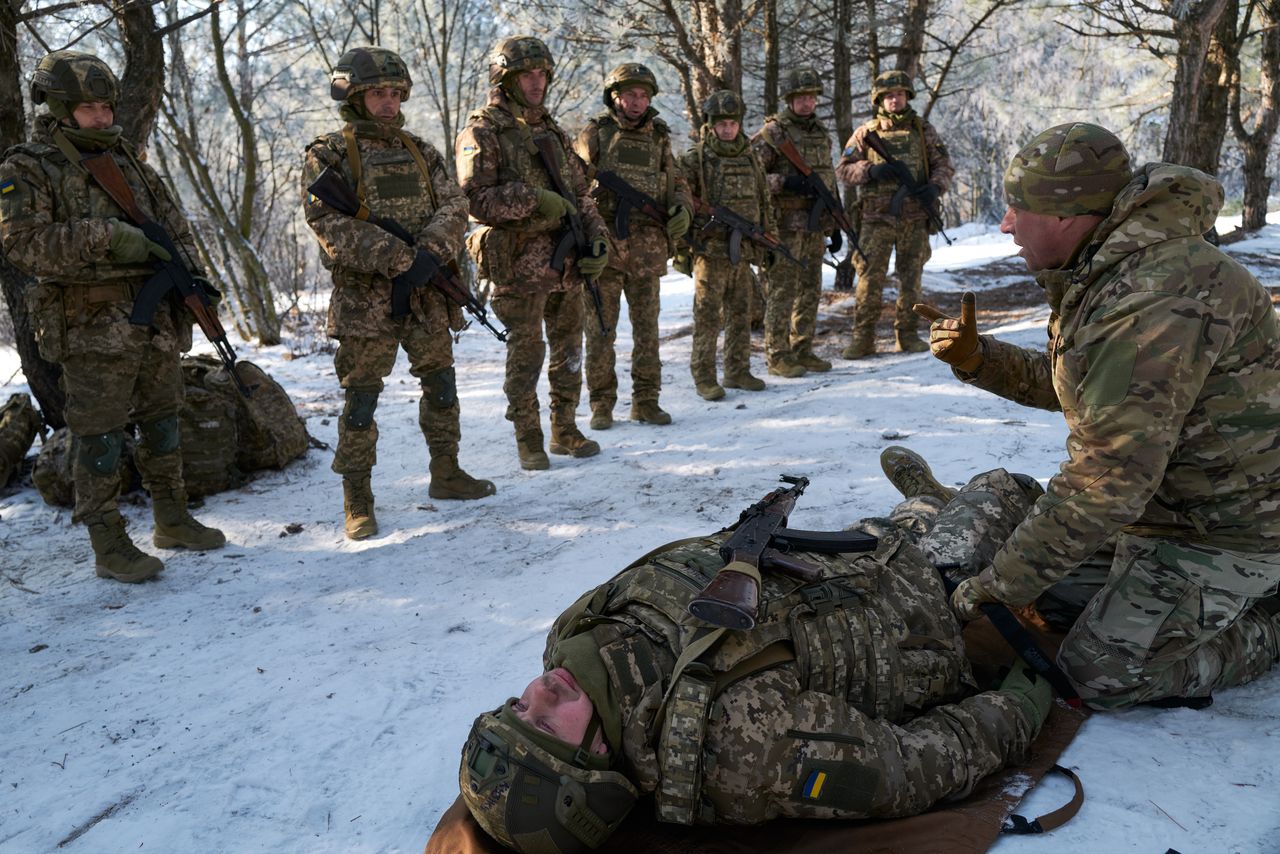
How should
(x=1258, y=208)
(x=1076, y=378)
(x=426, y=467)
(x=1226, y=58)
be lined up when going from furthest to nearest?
(x=1258, y=208)
(x=1226, y=58)
(x=426, y=467)
(x=1076, y=378)

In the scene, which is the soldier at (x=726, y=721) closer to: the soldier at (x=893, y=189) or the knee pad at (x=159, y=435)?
→ the knee pad at (x=159, y=435)

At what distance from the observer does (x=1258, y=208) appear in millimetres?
13695

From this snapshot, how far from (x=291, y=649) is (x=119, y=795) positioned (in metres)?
0.87

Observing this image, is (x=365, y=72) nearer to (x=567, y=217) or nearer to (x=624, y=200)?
(x=567, y=217)

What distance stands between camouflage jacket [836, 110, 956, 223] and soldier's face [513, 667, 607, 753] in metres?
6.27

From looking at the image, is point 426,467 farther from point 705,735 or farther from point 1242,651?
point 1242,651

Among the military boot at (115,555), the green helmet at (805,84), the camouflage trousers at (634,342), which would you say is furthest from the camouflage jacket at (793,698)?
the green helmet at (805,84)

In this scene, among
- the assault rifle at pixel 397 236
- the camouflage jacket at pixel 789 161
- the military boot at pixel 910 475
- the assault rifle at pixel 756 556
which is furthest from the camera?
the camouflage jacket at pixel 789 161

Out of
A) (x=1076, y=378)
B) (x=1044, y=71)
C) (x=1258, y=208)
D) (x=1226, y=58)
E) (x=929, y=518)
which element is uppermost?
(x=1044, y=71)

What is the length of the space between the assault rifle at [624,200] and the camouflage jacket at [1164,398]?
3.77 meters

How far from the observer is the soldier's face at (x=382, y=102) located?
4121mm

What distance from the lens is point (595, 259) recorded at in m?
5.24

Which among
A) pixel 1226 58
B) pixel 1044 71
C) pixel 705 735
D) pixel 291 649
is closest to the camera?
pixel 705 735

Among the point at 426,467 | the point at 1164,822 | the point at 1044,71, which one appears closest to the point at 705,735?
the point at 1164,822
